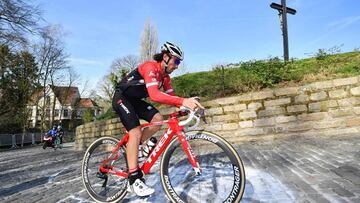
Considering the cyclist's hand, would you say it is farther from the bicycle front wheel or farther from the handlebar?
the bicycle front wheel

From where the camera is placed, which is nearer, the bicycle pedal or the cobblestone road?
the cobblestone road

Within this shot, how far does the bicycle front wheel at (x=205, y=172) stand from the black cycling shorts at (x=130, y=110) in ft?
2.28

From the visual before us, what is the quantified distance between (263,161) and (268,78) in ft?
14.1

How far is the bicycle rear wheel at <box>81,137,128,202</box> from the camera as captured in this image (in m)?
4.21

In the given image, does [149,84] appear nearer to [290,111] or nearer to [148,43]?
[290,111]

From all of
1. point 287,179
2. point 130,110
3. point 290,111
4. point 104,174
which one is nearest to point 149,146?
point 130,110

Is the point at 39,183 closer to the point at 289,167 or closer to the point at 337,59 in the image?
the point at 289,167

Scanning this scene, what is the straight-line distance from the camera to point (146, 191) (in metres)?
3.72

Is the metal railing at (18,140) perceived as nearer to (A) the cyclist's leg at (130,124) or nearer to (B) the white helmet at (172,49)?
(A) the cyclist's leg at (130,124)

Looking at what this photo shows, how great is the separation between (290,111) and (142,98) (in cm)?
578

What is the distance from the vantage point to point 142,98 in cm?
411

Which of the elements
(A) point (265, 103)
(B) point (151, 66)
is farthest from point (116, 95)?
(A) point (265, 103)

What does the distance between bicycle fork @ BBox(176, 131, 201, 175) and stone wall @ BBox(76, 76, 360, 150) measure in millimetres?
5737

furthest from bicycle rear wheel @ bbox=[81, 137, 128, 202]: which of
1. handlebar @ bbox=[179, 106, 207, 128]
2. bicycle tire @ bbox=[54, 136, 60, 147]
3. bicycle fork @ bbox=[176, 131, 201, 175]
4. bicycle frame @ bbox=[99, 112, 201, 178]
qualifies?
bicycle tire @ bbox=[54, 136, 60, 147]
